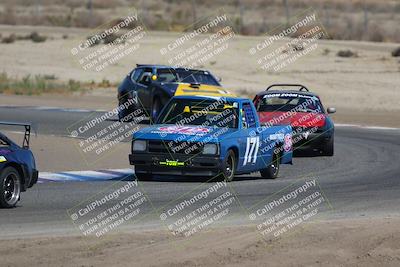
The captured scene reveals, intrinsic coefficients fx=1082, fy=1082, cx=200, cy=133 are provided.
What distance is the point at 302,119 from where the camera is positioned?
898 inches

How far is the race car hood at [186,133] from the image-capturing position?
671 inches

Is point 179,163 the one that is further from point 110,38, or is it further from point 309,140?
point 110,38

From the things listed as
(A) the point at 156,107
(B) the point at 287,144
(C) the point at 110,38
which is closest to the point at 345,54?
(C) the point at 110,38

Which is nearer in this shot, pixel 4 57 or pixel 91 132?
pixel 91 132

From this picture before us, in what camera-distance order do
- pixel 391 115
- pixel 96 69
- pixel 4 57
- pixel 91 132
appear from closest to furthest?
pixel 91 132, pixel 391 115, pixel 96 69, pixel 4 57

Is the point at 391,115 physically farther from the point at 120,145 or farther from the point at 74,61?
the point at 74,61

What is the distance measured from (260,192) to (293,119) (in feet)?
20.0

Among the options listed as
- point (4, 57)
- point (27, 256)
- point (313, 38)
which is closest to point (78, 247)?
point (27, 256)

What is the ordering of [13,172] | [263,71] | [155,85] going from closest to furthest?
[13,172]
[155,85]
[263,71]

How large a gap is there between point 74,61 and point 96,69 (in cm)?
275

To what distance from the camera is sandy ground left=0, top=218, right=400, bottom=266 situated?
11.2 meters

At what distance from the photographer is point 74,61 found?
49.5 meters

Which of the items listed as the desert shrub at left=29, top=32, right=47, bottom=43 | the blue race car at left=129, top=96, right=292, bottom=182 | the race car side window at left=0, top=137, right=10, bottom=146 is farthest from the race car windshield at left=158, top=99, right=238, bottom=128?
the desert shrub at left=29, top=32, right=47, bottom=43

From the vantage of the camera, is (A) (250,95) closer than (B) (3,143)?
No
